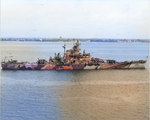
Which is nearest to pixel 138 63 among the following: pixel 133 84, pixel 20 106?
pixel 133 84

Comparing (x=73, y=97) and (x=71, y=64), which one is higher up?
(x=71, y=64)

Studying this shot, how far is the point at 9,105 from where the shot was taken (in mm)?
3689

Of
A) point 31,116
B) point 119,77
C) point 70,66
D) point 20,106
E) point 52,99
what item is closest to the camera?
point 31,116

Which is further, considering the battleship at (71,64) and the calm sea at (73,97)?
the battleship at (71,64)

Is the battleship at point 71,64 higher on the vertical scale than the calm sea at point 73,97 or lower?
higher

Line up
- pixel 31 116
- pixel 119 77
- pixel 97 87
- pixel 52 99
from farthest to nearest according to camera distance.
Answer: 1. pixel 119 77
2. pixel 97 87
3. pixel 52 99
4. pixel 31 116

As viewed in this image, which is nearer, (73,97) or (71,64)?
(73,97)

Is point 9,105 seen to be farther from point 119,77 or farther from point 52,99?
point 119,77

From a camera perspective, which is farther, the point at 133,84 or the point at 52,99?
the point at 133,84

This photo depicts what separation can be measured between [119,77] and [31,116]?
10.0 ft

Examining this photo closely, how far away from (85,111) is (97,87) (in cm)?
131

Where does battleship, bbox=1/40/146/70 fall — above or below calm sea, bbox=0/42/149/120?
above

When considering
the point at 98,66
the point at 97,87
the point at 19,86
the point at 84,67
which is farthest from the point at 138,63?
the point at 19,86

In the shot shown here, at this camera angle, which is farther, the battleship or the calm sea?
the battleship
